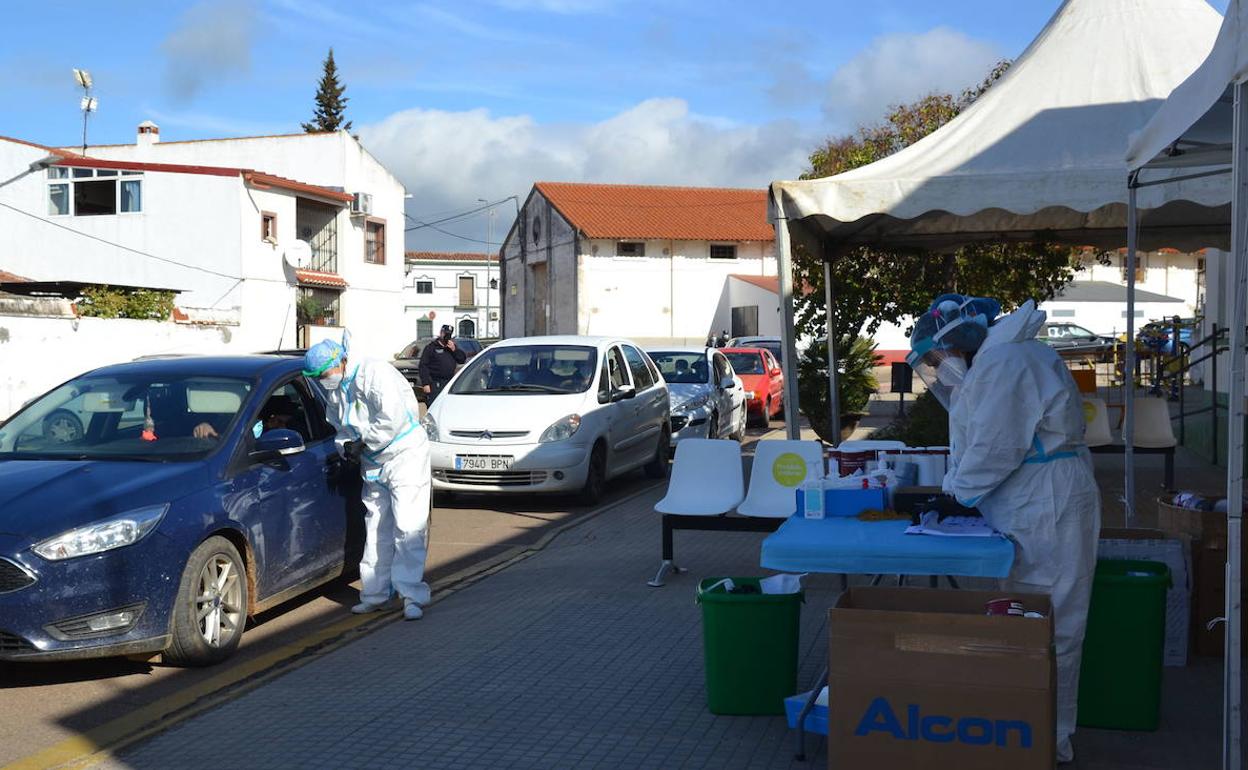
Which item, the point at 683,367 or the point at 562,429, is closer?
the point at 562,429

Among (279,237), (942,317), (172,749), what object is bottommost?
(172,749)

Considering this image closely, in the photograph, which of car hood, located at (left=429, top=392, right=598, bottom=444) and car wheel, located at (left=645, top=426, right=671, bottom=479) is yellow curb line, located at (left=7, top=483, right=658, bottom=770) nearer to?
car hood, located at (left=429, top=392, right=598, bottom=444)

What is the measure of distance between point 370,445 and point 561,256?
162ft

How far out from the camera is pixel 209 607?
669 centimetres

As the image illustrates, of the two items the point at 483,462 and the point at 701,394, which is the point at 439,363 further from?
the point at 483,462

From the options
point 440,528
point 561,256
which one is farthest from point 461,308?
point 440,528

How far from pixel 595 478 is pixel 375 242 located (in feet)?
111

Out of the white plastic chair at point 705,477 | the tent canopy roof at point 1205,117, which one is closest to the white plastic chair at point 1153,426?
the tent canopy roof at point 1205,117

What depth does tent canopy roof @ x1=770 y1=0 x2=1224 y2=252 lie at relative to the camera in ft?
31.7

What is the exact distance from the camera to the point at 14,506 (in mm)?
6141

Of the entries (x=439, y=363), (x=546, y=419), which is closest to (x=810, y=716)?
(x=546, y=419)

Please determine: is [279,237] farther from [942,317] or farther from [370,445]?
[942,317]

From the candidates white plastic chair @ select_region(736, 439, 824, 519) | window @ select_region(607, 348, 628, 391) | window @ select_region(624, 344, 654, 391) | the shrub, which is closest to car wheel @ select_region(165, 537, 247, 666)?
white plastic chair @ select_region(736, 439, 824, 519)

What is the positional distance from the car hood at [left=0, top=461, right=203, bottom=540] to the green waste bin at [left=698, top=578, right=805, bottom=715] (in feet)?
9.68
